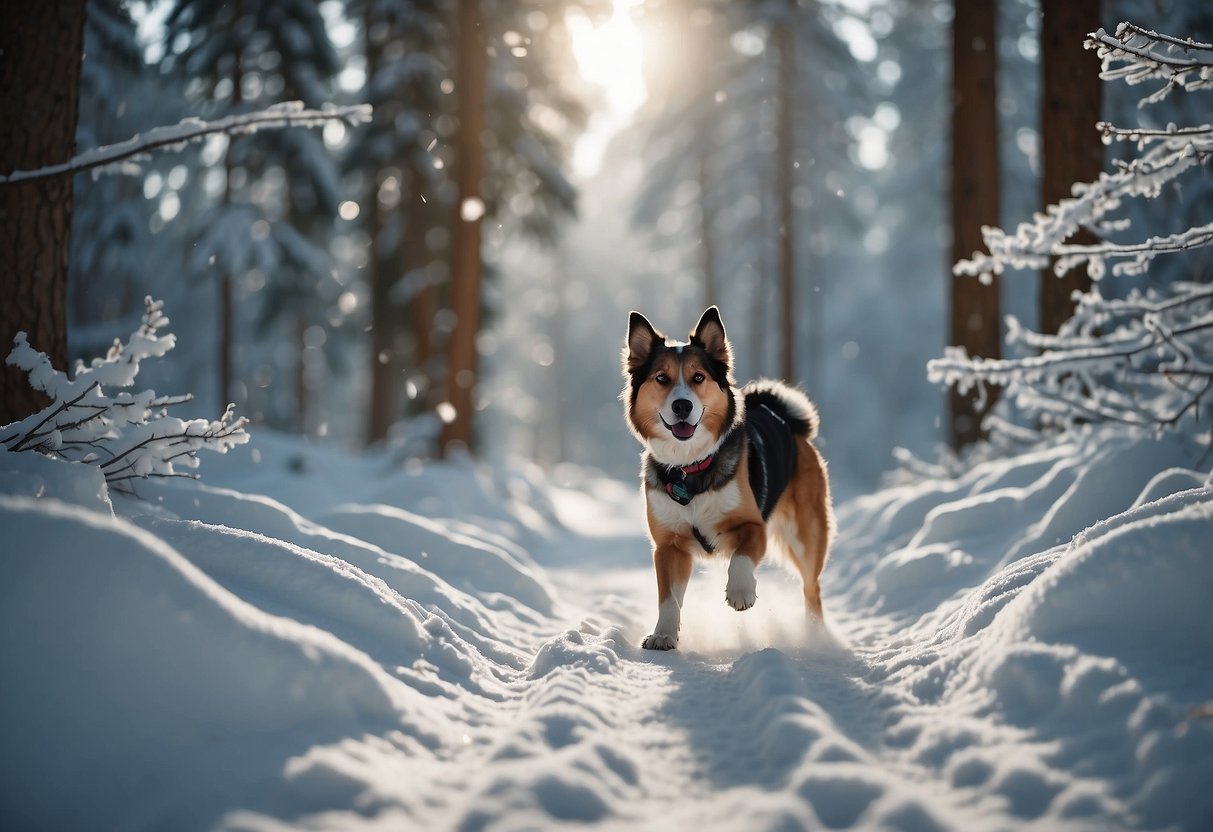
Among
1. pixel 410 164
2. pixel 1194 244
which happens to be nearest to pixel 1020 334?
pixel 1194 244

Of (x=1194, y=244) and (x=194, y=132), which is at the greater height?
(x=194, y=132)

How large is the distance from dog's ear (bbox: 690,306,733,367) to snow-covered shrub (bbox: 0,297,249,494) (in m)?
2.69

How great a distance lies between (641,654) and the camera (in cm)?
413

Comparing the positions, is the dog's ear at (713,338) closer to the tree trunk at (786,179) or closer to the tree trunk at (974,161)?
the tree trunk at (974,161)

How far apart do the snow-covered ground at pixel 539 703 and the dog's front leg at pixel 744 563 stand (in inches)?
11.7

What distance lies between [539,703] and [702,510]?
69.9 inches

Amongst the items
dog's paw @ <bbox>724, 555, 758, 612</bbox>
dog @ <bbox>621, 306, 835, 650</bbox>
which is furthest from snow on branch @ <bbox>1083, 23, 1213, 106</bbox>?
dog's paw @ <bbox>724, 555, 758, 612</bbox>

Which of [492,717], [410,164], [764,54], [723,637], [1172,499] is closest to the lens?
[492,717]

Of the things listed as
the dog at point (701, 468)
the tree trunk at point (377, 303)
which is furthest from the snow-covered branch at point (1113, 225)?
the tree trunk at point (377, 303)

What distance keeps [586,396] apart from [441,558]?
124ft

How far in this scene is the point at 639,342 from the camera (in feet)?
16.1

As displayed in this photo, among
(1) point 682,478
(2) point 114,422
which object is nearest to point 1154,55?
(1) point 682,478

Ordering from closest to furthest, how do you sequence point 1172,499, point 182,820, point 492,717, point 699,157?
point 182,820
point 492,717
point 1172,499
point 699,157

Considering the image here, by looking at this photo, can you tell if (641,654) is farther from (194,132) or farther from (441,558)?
(194,132)
